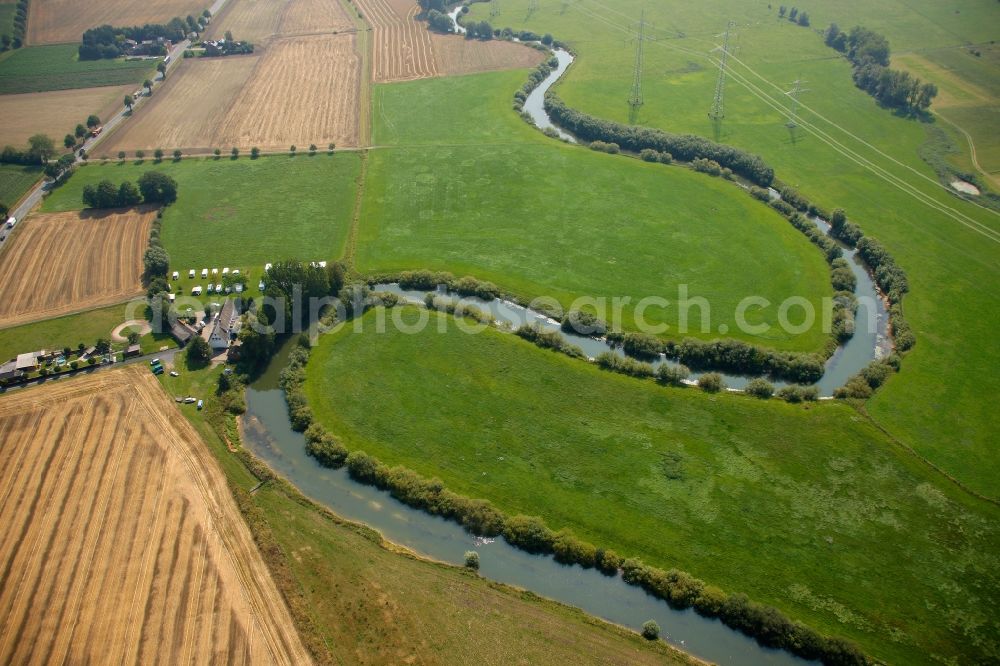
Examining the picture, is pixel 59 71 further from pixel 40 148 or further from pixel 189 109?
pixel 40 148

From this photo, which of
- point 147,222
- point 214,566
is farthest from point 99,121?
point 214,566

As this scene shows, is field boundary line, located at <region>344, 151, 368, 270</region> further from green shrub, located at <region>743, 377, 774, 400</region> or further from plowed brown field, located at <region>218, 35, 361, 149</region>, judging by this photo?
green shrub, located at <region>743, 377, 774, 400</region>

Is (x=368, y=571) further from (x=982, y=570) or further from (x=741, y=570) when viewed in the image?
(x=982, y=570)

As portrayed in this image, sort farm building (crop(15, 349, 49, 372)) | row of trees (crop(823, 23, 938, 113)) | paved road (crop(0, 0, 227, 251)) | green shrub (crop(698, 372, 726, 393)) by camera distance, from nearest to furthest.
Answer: green shrub (crop(698, 372, 726, 393)) → farm building (crop(15, 349, 49, 372)) → paved road (crop(0, 0, 227, 251)) → row of trees (crop(823, 23, 938, 113))

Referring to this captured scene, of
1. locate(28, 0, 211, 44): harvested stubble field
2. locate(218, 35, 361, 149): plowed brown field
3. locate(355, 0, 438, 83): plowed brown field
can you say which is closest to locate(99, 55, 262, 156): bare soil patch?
locate(218, 35, 361, 149): plowed brown field

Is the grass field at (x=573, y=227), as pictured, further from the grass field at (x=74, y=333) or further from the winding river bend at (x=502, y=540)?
the grass field at (x=74, y=333)

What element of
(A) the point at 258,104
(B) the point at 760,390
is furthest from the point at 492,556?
(A) the point at 258,104
